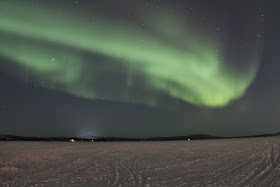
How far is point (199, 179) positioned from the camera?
6004 millimetres

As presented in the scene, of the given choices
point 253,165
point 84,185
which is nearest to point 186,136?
point 253,165

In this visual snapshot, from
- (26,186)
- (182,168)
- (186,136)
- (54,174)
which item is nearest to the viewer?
(26,186)

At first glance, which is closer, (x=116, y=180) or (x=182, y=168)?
(x=116, y=180)

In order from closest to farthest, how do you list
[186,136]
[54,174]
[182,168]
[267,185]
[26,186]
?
[267,185] → [26,186] → [54,174] → [182,168] → [186,136]

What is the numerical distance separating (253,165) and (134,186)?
14.1ft

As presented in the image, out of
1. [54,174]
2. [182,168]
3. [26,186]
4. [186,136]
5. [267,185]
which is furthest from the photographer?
[186,136]

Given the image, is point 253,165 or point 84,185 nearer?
point 84,185

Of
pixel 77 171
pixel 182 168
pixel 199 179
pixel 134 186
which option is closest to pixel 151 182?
pixel 134 186

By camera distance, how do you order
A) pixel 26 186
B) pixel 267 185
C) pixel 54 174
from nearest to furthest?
1. pixel 267 185
2. pixel 26 186
3. pixel 54 174

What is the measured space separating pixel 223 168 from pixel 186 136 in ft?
126

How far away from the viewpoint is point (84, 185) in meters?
5.71

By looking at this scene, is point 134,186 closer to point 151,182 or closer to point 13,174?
point 151,182

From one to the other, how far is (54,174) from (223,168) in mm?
4925

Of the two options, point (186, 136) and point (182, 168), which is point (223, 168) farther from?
point (186, 136)
